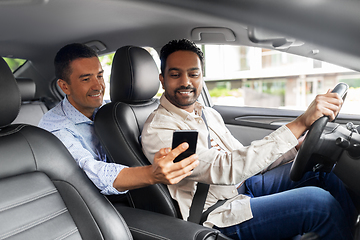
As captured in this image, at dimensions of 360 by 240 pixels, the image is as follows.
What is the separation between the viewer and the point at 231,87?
16.3 feet

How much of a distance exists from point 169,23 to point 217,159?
35.3 inches

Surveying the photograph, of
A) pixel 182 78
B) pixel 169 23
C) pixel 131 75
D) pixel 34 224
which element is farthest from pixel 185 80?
pixel 34 224

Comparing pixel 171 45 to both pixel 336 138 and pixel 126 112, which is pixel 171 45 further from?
pixel 336 138

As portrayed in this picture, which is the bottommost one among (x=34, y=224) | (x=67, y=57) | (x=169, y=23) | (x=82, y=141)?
(x=34, y=224)

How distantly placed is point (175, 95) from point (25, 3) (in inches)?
36.5

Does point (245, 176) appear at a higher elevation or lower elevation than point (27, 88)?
lower

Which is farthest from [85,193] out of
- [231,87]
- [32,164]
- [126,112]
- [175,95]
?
[231,87]

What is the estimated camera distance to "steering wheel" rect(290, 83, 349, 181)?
1.15m

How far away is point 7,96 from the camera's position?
1.10 m

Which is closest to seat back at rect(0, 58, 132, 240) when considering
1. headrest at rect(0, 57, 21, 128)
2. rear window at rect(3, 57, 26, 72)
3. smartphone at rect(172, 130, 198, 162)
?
headrest at rect(0, 57, 21, 128)

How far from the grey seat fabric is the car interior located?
0.52m

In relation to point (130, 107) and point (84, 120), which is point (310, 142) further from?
point (84, 120)

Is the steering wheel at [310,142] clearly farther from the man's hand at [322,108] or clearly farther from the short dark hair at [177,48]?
the short dark hair at [177,48]

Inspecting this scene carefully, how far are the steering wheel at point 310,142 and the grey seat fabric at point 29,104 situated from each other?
2.25 meters
